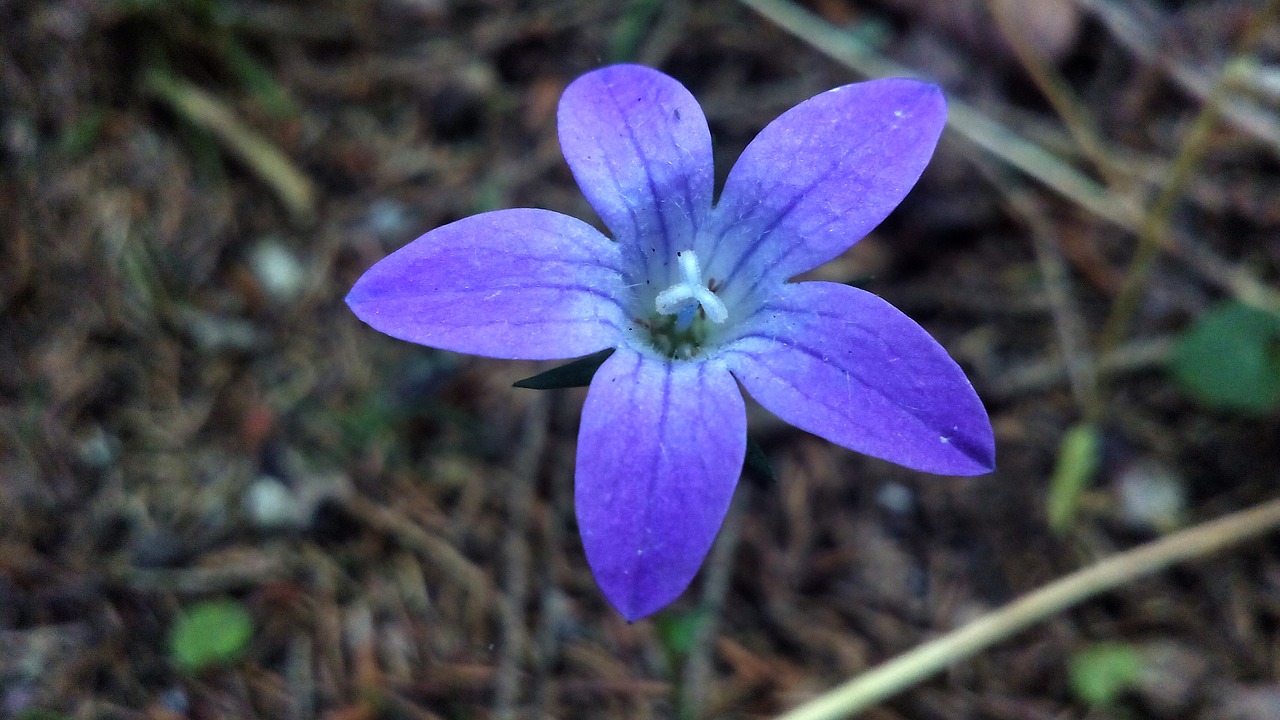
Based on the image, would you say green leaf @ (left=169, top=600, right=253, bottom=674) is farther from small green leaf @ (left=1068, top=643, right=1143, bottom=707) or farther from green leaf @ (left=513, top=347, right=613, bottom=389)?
small green leaf @ (left=1068, top=643, right=1143, bottom=707)

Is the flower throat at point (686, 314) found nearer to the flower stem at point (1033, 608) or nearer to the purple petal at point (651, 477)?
the purple petal at point (651, 477)

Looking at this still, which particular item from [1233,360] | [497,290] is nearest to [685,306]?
[497,290]

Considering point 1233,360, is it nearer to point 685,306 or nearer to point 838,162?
point 838,162

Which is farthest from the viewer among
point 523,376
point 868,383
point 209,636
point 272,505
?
point 523,376

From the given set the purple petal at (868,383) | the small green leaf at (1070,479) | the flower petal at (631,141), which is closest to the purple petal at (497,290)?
the flower petal at (631,141)

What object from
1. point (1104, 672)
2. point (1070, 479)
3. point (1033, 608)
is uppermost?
point (1070, 479)

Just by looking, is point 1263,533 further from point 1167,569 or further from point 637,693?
point 637,693
